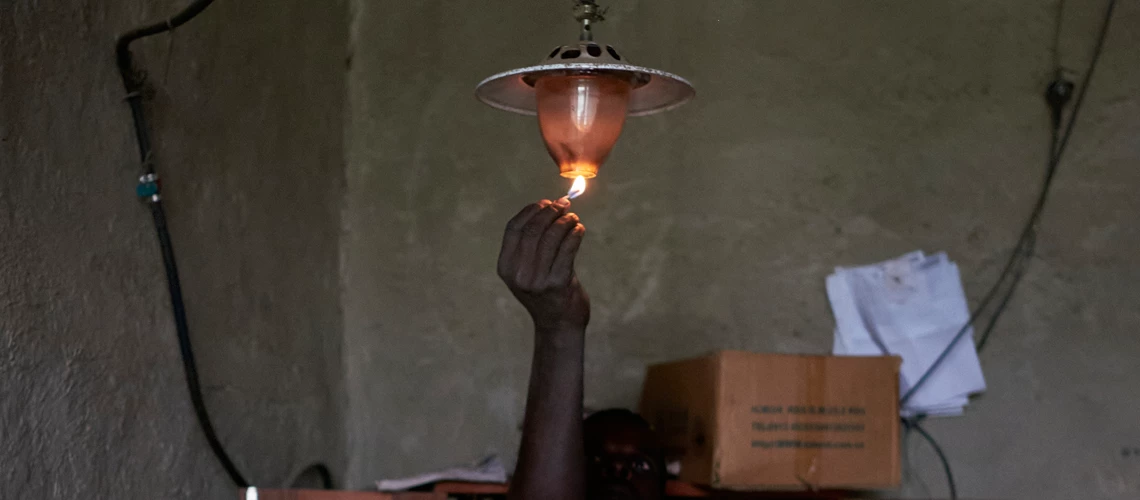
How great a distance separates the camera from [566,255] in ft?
4.72

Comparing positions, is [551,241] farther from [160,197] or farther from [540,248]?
[160,197]

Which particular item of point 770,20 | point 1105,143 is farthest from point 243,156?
point 1105,143

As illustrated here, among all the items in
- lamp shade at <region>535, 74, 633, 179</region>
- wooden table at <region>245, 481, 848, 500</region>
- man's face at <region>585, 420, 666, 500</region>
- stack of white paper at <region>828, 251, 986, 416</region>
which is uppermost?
lamp shade at <region>535, 74, 633, 179</region>

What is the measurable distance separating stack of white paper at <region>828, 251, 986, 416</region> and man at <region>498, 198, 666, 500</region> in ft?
2.06

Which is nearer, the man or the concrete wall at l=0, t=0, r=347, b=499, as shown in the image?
the concrete wall at l=0, t=0, r=347, b=499

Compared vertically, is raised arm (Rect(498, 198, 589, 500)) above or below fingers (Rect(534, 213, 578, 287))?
below

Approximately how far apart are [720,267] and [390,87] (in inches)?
38.8

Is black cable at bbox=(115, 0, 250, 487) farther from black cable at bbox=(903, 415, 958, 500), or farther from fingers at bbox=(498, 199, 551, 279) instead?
black cable at bbox=(903, 415, 958, 500)

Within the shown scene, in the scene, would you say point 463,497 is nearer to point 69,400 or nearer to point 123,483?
point 123,483

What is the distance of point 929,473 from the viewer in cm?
227

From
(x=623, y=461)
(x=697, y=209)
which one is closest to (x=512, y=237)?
(x=623, y=461)

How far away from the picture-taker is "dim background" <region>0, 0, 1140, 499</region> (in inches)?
87.8

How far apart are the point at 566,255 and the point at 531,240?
0.06 meters

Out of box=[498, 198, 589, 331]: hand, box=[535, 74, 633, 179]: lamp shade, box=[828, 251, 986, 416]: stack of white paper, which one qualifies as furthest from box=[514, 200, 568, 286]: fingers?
box=[828, 251, 986, 416]: stack of white paper
